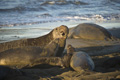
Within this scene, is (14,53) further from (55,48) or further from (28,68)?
(55,48)

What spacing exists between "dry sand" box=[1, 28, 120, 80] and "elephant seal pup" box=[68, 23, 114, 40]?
1.09 meters

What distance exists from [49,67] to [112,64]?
156cm

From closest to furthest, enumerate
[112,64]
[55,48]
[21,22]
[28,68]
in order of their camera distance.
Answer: [28,68]
[112,64]
[55,48]
[21,22]

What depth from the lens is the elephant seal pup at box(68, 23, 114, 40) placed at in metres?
11.2

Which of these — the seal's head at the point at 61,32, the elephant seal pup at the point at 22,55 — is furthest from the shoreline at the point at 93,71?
the seal's head at the point at 61,32

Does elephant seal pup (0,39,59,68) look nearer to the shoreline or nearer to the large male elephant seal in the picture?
the shoreline

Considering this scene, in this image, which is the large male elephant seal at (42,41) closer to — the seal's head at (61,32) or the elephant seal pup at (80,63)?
the seal's head at (61,32)

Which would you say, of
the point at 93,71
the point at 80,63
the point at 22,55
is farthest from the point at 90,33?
the point at 93,71

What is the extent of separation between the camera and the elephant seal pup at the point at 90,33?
11.2 meters

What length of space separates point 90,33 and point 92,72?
635 cm

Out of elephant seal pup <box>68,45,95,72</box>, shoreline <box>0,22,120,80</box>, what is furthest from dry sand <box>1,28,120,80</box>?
elephant seal pup <box>68,45,95,72</box>

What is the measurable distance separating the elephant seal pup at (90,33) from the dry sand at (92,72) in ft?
3.58

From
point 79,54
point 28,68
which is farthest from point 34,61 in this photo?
point 79,54

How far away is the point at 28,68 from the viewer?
5.96 metres
